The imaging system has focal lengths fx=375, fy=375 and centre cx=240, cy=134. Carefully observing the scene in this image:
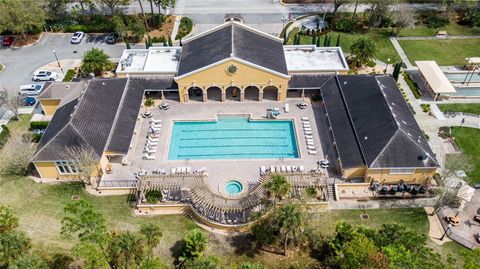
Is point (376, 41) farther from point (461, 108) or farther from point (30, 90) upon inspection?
point (30, 90)

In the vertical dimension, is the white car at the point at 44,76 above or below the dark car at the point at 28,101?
above

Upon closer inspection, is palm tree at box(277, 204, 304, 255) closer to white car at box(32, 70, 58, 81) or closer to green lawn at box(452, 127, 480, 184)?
green lawn at box(452, 127, 480, 184)

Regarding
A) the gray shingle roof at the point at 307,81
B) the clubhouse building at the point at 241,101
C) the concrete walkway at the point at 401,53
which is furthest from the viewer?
the concrete walkway at the point at 401,53

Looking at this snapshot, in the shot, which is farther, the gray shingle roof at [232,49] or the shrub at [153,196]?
the gray shingle roof at [232,49]

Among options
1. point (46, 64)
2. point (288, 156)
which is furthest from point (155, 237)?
point (46, 64)

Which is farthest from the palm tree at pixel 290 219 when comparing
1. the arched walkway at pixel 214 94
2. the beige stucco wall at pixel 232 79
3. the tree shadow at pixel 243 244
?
the arched walkway at pixel 214 94

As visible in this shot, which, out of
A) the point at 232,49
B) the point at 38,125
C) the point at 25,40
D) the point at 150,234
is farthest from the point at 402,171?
the point at 25,40

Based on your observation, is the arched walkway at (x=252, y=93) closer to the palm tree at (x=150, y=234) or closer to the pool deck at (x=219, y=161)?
the pool deck at (x=219, y=161)
